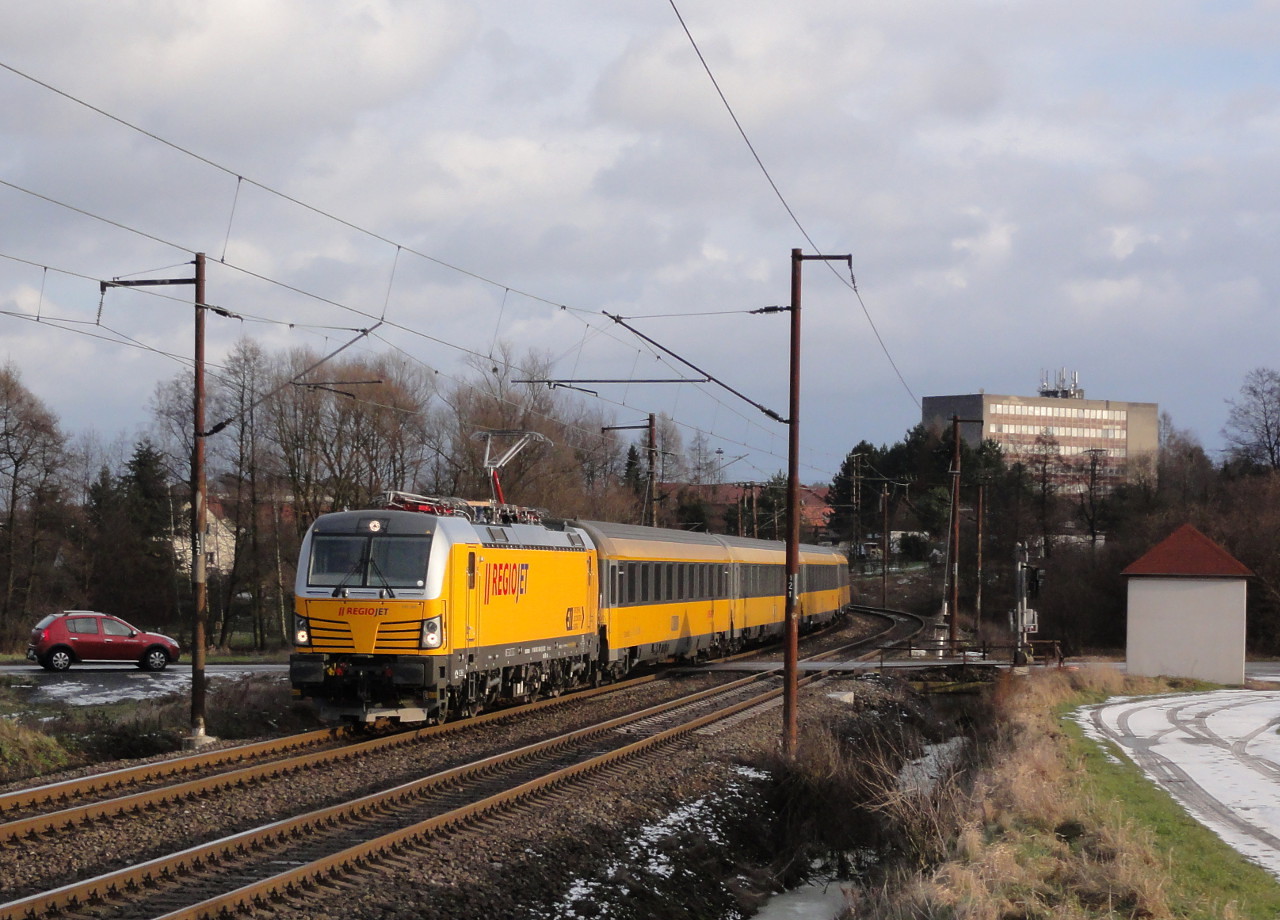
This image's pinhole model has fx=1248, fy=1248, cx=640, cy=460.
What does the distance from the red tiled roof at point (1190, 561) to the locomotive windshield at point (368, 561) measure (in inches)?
786

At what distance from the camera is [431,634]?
16.5 metres

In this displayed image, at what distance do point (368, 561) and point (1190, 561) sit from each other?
21.5m

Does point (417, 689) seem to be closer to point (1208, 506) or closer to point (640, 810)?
point (640, 810)

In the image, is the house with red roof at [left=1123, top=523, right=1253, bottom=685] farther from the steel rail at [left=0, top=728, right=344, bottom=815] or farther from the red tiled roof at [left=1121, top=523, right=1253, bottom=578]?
the steel rail at [left=0, top=728, right=344, bottom=815]

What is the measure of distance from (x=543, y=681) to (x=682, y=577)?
25.7ft

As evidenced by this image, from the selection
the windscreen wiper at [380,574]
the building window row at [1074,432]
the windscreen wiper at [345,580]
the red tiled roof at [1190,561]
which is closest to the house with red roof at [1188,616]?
the red tiled roof at [1190,561]

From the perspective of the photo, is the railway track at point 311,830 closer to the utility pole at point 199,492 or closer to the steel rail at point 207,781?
the steel rail at point 207,781

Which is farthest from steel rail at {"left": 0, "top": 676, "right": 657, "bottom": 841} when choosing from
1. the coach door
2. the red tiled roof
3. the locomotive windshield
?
the red tiled roof

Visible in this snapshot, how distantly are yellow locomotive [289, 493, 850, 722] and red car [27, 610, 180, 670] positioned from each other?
1123 centimetres

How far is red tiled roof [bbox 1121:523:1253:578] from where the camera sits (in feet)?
97.7

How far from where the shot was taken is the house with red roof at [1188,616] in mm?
29875

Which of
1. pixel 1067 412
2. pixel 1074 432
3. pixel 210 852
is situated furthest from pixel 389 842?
pixel 1074 432

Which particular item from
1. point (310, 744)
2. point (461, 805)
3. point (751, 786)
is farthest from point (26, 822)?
point (751, 786)

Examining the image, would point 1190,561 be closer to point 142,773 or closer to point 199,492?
point 199,492
